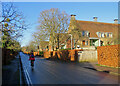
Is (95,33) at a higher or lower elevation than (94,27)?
lower

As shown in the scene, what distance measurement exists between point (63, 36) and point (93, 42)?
46.5ft

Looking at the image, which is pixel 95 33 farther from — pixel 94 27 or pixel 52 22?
pixel 52 22

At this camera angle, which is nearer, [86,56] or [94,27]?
[86,56]

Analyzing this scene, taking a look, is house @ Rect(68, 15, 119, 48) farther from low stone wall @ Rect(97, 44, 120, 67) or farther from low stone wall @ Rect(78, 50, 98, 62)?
low stone wall @ Rect(97, 44, 120, 67)

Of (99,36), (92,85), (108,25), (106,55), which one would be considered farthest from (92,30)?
(92,85)

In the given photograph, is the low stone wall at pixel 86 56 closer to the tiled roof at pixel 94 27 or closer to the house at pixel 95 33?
the house at pixel 95 33

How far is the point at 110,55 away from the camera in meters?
16.2

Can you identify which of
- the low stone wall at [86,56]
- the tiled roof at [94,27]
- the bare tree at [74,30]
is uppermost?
the tiled roof at [94,27]

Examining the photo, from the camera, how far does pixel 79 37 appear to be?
1601 inches

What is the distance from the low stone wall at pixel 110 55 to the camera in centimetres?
1511

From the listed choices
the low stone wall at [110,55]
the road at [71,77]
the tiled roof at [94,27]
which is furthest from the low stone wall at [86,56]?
the tiled roof at [94,27]

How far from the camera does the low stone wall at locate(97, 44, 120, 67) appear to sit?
49.6 feet

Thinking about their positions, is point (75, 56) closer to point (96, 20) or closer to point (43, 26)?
point (43, 26)

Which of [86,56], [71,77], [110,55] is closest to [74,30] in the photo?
[86,56]
